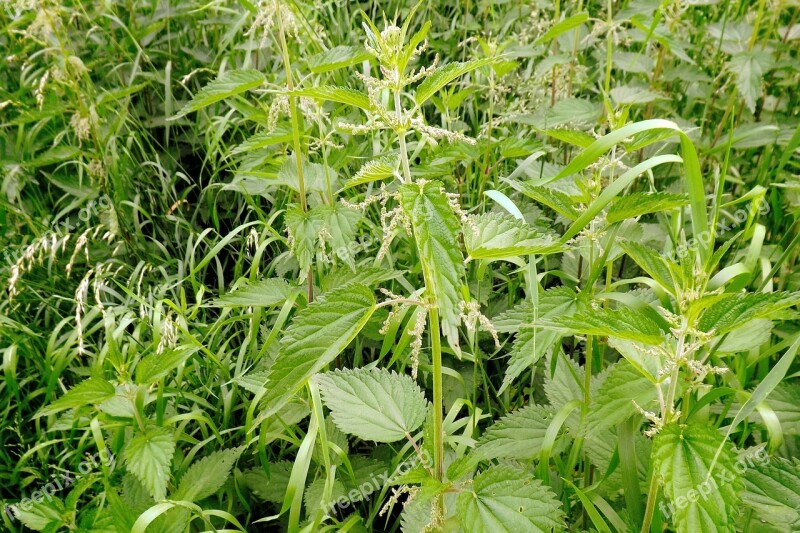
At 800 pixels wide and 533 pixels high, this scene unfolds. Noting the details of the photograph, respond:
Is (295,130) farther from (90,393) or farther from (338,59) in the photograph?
(90,393)

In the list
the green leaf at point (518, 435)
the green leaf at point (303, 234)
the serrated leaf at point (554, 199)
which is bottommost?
the green leaf at point (518, 435)

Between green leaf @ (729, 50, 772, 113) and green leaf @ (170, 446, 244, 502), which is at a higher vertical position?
green leaf @ (729, 50, 772, 113)

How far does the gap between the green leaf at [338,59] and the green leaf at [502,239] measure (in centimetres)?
68

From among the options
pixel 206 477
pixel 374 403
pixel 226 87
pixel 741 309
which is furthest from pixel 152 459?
pixel 741 309

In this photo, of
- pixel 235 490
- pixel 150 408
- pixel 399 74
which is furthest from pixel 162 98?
pixel 399 74

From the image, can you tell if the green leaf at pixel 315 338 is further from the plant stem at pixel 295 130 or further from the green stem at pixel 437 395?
the plant stem at pixel 295 130

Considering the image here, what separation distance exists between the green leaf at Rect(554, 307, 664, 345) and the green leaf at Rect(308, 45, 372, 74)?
1.02 metres

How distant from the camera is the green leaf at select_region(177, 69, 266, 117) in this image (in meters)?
1.73

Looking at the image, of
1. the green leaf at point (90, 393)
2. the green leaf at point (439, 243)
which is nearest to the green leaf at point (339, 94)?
the green leaf at point (439, 243)

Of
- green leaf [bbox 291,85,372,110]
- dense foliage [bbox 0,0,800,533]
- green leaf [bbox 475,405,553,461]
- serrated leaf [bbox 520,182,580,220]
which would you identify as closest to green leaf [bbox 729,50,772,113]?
dense foliage [bbox 0,0,800,533]

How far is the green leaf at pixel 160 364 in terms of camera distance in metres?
1.68

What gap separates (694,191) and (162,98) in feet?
9.17

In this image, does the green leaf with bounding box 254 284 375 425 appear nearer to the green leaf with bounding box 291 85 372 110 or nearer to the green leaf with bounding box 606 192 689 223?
the green leaf with bounding box 291 85 372 110

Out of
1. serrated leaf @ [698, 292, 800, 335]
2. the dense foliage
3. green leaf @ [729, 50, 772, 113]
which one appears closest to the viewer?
serrated leaf @ [698, 292, 800, 335]
